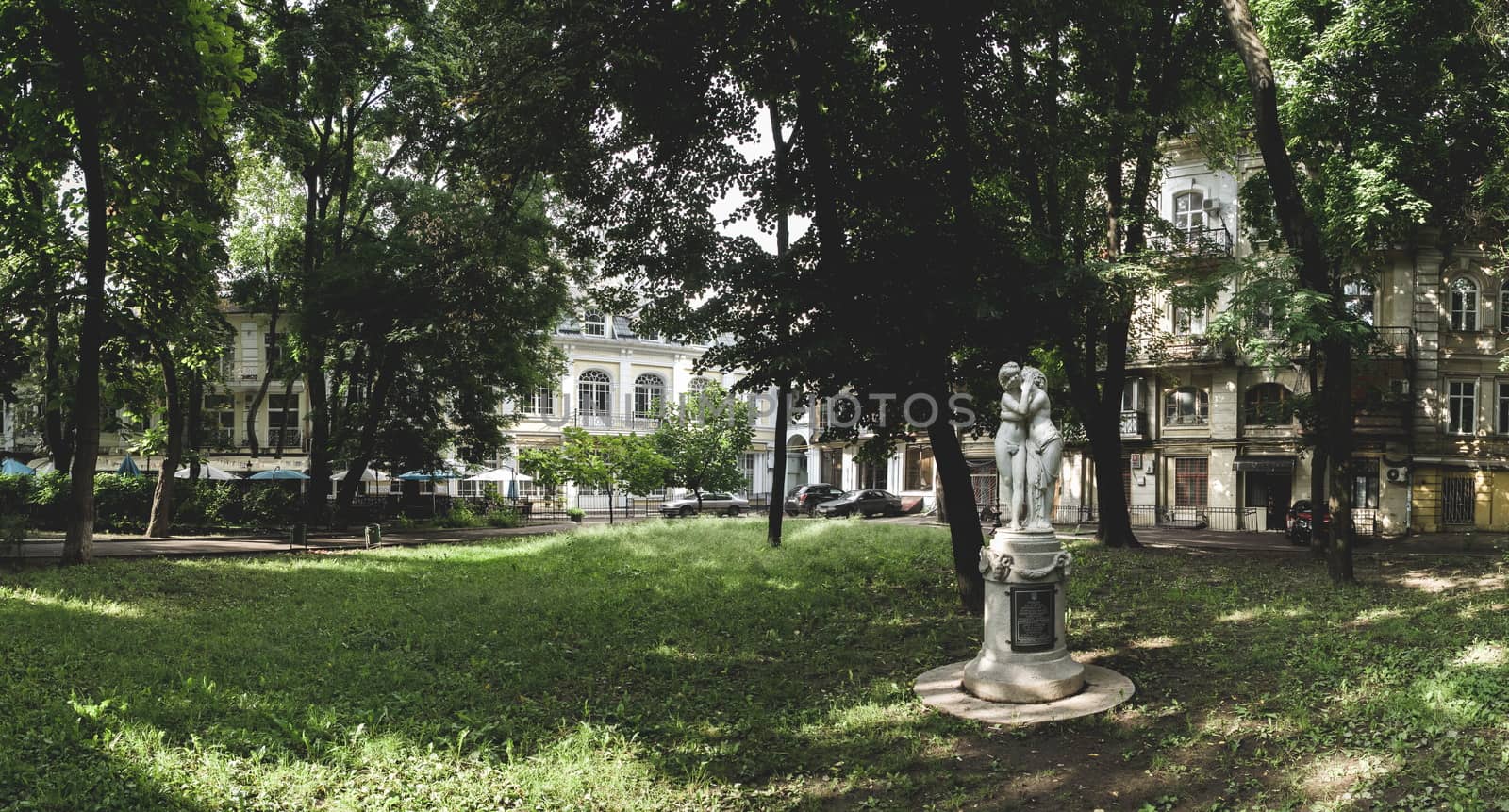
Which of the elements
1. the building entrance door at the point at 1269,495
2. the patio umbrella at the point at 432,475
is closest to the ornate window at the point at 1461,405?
the building entrance door at the point at 1269,495

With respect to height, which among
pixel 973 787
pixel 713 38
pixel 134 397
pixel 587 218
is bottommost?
pixel 973 787

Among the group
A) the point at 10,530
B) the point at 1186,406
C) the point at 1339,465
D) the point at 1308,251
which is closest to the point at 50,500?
the point at 10,530

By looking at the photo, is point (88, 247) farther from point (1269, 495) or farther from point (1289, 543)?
point (1269, 495)

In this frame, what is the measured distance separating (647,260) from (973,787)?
9978mm

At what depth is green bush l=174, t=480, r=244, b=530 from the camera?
27.4 metres

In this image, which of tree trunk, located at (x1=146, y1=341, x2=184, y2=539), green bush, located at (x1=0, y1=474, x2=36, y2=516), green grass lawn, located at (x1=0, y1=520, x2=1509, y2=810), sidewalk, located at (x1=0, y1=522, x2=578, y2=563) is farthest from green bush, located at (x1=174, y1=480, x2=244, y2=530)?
green grass lawn, located at (x1=0, y1=520, x2=1509, y2=810)

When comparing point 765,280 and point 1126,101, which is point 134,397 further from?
point 1126,101

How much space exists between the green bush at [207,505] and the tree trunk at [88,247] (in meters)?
16.0

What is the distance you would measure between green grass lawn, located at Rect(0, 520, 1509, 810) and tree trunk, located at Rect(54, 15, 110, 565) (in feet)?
5.29

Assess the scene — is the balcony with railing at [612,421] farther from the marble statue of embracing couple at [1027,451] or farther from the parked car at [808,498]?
the marble statue of embracing couple at [1027,451]

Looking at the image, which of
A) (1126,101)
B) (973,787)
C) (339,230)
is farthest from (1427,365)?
(339,230)

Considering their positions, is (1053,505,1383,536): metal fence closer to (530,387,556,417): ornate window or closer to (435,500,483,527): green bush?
(435,500,483,527): green bush

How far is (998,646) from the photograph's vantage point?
8.14 meters

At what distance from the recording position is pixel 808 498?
38.2m
